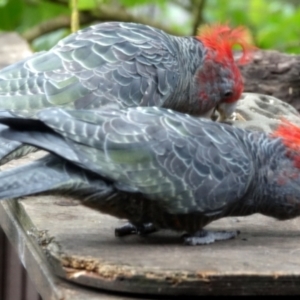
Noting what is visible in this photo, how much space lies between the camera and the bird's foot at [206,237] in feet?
7.61

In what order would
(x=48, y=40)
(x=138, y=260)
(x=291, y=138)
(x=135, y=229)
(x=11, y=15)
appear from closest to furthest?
(x=138, y=260)
(x=135, y=229)
(x=291, y=138)
(x=48, y=40)
(x=11, y=15)

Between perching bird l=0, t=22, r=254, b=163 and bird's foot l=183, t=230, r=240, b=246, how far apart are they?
0.78 m

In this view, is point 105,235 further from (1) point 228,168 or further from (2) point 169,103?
(2) point 169,103

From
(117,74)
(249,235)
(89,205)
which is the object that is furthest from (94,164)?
(117,74)

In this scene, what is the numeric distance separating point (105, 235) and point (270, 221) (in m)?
0.58

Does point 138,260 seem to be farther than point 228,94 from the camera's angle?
No

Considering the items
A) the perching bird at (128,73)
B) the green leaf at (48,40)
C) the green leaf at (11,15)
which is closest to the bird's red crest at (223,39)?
the perching bird at (128,73)

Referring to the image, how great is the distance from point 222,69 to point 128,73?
66 centimetres

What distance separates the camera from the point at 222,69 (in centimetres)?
375

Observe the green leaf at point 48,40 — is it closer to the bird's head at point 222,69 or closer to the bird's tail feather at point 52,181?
the bird's head at point 222,69

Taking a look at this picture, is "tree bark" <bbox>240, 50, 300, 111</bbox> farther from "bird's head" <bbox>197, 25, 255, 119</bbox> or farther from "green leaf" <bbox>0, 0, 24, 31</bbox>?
"green leaf" <bbox>0, 0, 24, 31</bbox>

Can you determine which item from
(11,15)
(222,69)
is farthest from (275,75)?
(11,15)

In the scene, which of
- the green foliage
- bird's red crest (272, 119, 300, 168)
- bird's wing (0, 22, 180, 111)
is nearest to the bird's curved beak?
bird's wing (0, 22, 180, 111)

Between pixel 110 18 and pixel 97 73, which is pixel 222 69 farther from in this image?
pixel 110 18
